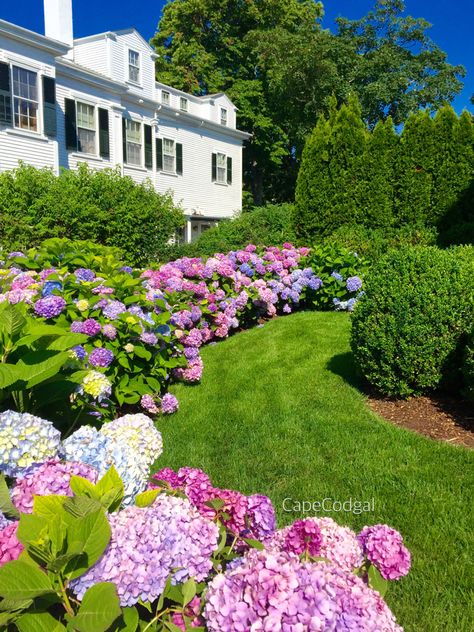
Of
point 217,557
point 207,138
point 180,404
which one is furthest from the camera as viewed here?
point 207,138

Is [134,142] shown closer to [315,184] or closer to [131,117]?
[131,117]

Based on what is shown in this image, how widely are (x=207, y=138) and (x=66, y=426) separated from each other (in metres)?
21.9

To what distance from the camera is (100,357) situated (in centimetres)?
372

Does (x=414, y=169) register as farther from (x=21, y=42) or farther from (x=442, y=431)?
(x=21, y=42)

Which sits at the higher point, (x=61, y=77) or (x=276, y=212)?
(x=61, y=77)

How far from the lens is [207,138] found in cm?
2242

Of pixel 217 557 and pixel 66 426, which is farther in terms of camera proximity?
pixel 66 426

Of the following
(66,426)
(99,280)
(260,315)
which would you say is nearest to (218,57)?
(260,315)

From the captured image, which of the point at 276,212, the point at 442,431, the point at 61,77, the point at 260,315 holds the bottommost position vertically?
the point at 442,431

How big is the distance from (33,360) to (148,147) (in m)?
18.1

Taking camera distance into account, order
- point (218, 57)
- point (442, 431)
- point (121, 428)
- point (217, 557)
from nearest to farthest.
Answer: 1. point (217, 557)
2. point (121, 428)
3. point (442, 431)
4. point (218, 57)

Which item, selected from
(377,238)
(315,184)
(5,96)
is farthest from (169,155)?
(377,238)

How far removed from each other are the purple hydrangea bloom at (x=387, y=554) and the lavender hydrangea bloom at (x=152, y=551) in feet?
1.30

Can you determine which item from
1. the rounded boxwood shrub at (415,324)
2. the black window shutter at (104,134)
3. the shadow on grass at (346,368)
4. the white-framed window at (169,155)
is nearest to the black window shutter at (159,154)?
the white-framed window at (169,155)
